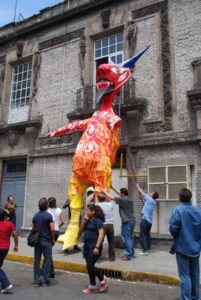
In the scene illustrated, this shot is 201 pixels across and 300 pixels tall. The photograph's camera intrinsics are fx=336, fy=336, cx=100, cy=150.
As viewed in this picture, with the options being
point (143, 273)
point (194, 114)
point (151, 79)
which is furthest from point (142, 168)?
point (143, 273)

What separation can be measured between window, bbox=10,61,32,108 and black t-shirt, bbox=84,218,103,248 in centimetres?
1022

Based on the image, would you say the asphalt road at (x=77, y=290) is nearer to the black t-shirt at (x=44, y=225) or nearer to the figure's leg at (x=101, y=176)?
the black t-shirt at (x=44, y=225)

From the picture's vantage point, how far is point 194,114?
10.5 m

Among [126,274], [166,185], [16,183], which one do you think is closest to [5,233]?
[126,274]

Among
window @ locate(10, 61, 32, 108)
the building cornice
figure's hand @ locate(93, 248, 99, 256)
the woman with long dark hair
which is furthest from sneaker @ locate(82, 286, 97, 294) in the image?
the building cornice

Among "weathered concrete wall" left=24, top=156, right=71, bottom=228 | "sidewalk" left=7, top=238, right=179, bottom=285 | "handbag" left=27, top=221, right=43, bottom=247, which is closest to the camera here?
"handbag" left=27, top=221, right=43, bottom=247

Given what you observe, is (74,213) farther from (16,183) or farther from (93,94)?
(16,183)

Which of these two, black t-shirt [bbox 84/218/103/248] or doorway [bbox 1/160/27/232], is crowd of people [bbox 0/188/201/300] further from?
doorway [bbox 1/160/27/232]

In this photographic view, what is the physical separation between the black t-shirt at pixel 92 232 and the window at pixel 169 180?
16.0 feet

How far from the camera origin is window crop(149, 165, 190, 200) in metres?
10.2

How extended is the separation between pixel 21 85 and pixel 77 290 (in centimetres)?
1170

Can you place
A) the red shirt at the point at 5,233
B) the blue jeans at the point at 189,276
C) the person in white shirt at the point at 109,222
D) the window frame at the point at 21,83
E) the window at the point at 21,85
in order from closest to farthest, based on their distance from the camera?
the blue jeans at the point at 189,276, the red shirt at the point at 5,233, the person in white shirt at the point at 109,222, the window frame at the point at 21,83, the window at the point at 21,85

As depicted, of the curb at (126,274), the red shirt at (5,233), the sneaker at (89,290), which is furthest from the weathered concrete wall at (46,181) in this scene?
the sneaker at (89,290)

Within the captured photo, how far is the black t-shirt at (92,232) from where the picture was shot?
5.86 m
